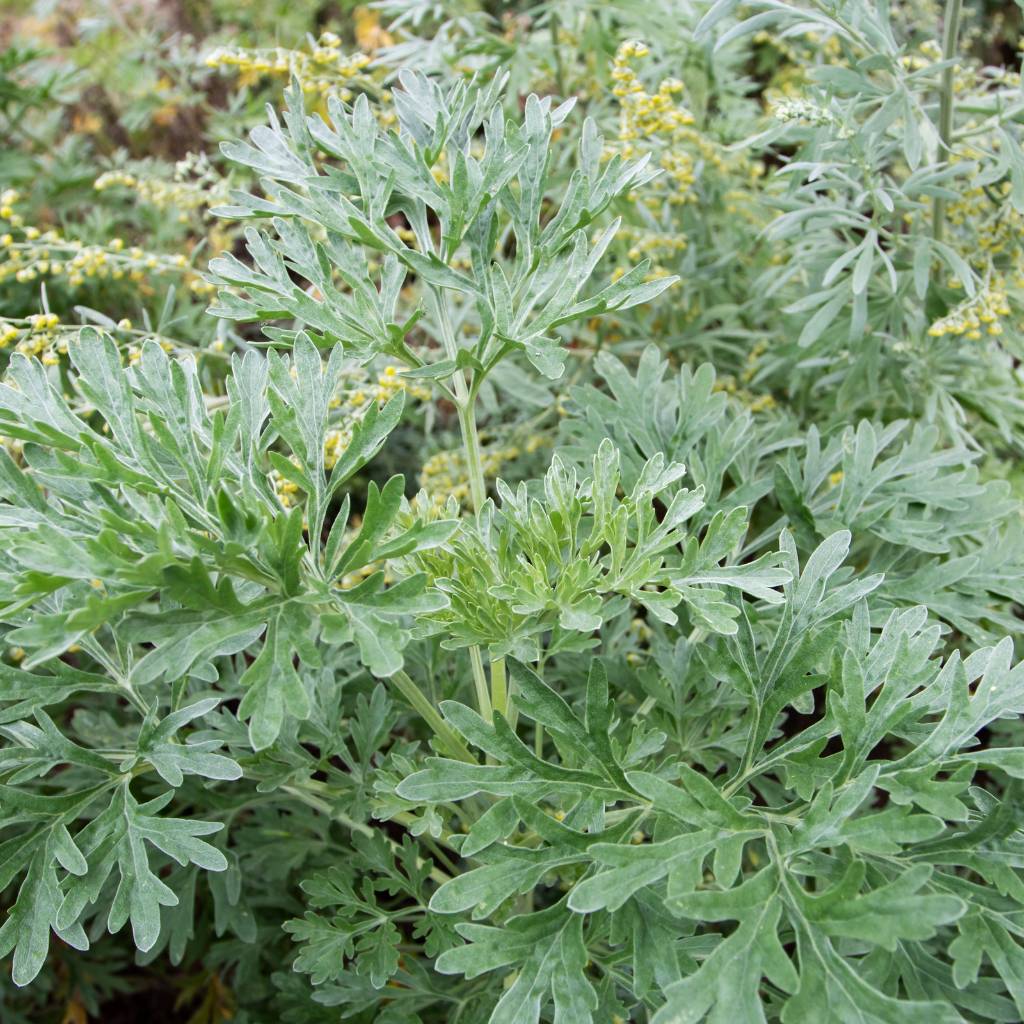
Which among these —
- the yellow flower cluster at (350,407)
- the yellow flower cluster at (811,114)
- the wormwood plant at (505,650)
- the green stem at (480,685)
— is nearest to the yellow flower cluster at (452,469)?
the yellow flower cluster at (350,407)

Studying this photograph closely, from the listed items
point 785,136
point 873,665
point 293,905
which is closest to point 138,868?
point 293,905

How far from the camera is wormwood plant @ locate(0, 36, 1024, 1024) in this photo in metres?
0.76

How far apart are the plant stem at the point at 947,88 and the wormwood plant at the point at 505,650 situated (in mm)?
369

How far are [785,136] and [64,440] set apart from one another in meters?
0.96

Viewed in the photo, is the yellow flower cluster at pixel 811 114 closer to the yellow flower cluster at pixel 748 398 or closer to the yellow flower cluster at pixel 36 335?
the yellow flower cluster at pixel 748 398

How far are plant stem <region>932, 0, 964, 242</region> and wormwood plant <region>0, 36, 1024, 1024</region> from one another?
369 millimetres

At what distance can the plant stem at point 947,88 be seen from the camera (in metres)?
1.31

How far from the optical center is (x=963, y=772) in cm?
79

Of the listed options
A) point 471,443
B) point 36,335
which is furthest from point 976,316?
point 36,335

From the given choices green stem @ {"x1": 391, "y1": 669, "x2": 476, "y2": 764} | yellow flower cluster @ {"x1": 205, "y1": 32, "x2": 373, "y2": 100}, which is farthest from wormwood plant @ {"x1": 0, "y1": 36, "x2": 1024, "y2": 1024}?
yellow flower cluster @ {"x1": 205, "y1": 32, "x2": 373, "y2": 100}

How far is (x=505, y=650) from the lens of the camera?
89 centimetres

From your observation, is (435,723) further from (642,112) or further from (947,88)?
(947,88)

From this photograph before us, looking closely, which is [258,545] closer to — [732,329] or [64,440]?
[64,440]

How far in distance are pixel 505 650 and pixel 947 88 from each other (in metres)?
0.96
